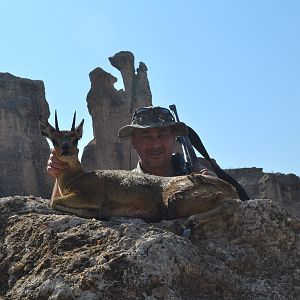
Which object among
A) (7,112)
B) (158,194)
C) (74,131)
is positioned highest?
(7,112)

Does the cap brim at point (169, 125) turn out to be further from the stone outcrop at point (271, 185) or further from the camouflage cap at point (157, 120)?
the stone outcrop at point (271, 185)

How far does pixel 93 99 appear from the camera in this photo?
34.9m

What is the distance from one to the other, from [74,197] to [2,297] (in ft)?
2.40

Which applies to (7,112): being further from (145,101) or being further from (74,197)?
(74,197)

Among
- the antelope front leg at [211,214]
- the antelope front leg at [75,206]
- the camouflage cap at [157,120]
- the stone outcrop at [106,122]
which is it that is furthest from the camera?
the stone outcrop at [106,122]

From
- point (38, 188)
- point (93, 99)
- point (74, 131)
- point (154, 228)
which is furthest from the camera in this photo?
point (93, 99)

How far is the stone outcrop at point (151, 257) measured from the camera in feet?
7.89

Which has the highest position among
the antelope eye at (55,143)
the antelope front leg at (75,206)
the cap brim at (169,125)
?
the cap brim at (169,125)

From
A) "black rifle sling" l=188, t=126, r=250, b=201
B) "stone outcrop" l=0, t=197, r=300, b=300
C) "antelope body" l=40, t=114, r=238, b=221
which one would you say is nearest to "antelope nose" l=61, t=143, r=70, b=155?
"antelope body" l=40, t=114, r=238, b=221

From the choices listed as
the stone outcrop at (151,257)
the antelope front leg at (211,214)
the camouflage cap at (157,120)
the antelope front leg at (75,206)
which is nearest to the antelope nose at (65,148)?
the antelope front leg at (75,206)

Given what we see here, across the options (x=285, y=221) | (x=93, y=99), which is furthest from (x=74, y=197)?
(x=93, y=99)

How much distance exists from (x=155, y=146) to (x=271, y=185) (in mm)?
22841

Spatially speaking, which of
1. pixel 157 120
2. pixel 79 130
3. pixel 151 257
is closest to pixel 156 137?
pixel 157 120

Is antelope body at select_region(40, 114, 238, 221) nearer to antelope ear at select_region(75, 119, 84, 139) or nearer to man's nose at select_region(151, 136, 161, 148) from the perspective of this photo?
antelope ear at select_region(75, 119, 84, 139)
